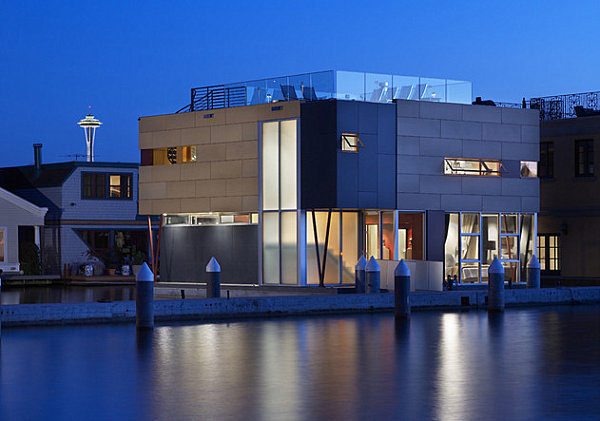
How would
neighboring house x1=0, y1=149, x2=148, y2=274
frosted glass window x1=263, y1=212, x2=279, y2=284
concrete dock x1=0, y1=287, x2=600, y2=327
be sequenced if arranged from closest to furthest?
concrete dock x1=0, y1=287, x2=600, y2=327, frosted glass window x1=263, y1=212, x2=279, y2=284, neighboring house x1=0, y1=149, x2=148, y2=274

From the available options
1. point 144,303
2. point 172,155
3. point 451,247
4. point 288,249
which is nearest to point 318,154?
point 288,249

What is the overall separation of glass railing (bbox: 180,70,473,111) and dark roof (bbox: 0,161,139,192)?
793 inches

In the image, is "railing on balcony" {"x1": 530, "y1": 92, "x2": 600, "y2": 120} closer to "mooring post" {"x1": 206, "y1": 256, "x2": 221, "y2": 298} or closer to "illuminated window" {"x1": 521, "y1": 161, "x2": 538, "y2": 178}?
"illuminated window" {"x1": 521, "y1": 161, "x2": 538, "y2": 178}

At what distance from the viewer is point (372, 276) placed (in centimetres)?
2823

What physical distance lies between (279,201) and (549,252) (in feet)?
56.7

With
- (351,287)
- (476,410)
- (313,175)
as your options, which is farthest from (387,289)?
(476,410)

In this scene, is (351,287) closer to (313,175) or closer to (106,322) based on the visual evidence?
(313,175)

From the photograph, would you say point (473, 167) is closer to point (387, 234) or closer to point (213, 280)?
point (387, 234)

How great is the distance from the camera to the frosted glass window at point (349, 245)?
33250mm

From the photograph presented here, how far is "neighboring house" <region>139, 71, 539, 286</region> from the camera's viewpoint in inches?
1282

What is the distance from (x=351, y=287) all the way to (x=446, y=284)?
141 inches

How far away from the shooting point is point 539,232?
4522 centimetres

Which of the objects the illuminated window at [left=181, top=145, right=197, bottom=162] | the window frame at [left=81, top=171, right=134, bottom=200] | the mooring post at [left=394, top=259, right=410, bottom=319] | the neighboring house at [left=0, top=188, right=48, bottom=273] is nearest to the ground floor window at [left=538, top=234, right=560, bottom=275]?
the illuminated window at [left=181, top=145, right=197, bottom=162]

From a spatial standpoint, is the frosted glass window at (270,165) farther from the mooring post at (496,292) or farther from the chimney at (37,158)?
the chimney at (37,158)
